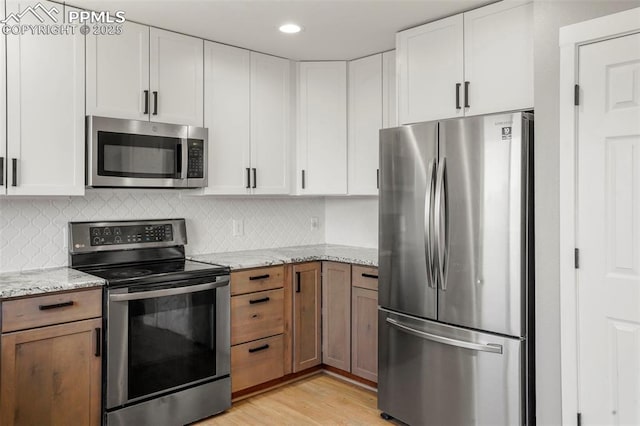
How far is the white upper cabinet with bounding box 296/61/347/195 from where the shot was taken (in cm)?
394

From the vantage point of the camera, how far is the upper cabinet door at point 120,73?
286 centimetres

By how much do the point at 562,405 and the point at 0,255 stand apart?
300 cm

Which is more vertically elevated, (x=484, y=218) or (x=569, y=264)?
(x=484, y=218)

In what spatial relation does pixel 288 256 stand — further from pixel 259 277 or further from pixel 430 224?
pixel 430 224

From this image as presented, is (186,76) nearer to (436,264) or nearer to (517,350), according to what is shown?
(436,264)

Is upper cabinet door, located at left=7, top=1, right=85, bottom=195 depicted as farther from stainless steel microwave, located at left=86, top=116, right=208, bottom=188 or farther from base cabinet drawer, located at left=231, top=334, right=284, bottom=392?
base cabinet drawer, located at left=231, top=334, right=284, bottom=392

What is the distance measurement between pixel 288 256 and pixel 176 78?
1424 millimetres

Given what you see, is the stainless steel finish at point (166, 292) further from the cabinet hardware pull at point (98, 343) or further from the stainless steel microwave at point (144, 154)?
the stainless steel microwave at point (144, 154)

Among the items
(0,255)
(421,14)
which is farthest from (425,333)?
(0,255)

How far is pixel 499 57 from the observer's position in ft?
8.90

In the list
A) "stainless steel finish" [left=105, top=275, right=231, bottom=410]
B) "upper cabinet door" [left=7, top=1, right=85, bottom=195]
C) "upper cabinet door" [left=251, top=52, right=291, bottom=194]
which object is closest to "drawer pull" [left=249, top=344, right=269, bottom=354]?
"stainless steel finish" [left=105, top=275, right=231, bottom=410]

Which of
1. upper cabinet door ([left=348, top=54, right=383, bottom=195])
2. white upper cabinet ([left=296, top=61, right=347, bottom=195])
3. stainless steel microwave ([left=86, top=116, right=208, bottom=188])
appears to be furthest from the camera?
white upper cabinet ([left=296, top=61, right=347, bottom=195])

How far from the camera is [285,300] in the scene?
11.6 feet

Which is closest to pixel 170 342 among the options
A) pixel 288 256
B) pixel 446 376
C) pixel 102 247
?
pixel 102 247
